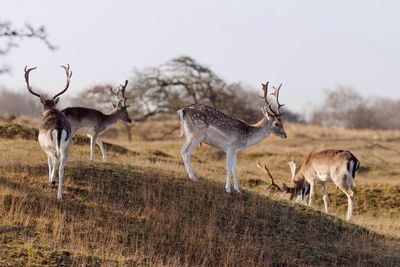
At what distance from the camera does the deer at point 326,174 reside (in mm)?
18766

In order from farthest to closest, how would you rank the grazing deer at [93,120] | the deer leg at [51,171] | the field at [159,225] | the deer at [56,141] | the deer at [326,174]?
the grazing deer at [93,120] → the deer at [326,174] → the deer leg at [51,171] → the deer at [56,141] → the field at [159,225]

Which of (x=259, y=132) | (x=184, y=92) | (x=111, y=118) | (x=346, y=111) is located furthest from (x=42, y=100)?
(x=346, y=111)

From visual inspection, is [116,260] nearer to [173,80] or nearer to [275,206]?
[275,206]

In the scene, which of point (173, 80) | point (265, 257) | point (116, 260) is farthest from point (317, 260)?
point (173, 80)

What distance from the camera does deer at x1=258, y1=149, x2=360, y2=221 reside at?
18.8m

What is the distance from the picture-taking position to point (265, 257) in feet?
43.0

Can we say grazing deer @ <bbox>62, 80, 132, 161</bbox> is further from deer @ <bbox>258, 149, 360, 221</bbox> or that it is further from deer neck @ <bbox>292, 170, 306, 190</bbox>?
deer neck @ <bbox>292, 170, 306, 190</bbox>

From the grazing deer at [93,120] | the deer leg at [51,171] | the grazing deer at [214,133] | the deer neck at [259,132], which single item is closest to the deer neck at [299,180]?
the deer neck at [259,132]

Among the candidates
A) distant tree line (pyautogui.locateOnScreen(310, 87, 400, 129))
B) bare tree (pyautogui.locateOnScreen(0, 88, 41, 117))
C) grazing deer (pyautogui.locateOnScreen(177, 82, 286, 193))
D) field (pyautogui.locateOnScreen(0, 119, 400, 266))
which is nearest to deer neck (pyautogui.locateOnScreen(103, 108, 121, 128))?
field (pyautogui.locateOnScreen(0, 119, 400, 266))

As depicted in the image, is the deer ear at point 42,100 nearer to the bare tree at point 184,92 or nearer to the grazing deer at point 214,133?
the grazing deer at point 214,133

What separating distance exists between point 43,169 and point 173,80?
3604 cm

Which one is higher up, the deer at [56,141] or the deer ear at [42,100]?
the deer ear at [42,100]

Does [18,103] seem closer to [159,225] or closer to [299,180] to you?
[299,180]

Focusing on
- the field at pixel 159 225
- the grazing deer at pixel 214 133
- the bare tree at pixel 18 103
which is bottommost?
the field at pixel 159 225
